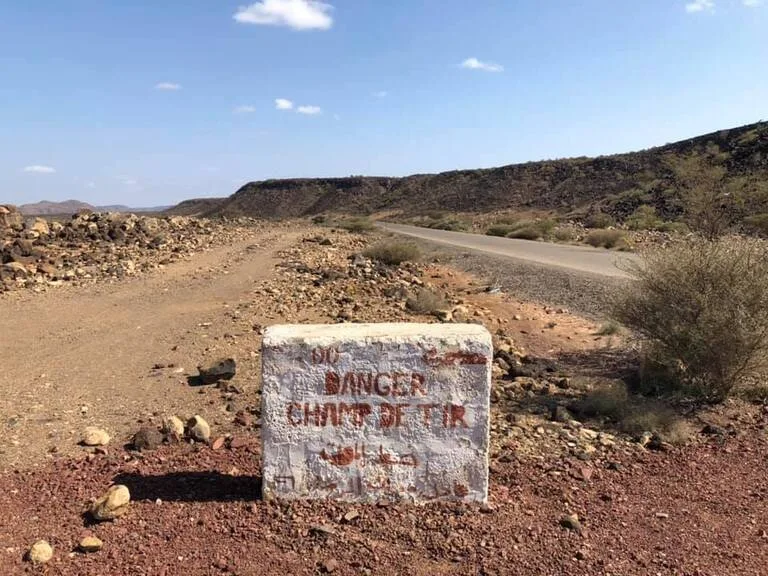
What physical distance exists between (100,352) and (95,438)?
10.2 feet

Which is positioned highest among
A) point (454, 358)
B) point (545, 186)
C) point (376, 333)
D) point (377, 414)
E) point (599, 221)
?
point (545, 186)

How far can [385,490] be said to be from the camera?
4215mm

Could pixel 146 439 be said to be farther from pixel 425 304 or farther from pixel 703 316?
pixel 425 304

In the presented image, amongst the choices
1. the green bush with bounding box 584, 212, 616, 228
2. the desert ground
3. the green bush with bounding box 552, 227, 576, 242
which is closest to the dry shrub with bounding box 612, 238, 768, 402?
the desert ground

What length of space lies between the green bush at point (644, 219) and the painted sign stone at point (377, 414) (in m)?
33.0

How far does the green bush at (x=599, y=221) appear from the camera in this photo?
1563 inches

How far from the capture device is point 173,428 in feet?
17.8

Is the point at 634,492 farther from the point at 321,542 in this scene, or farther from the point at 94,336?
the point at 94,336

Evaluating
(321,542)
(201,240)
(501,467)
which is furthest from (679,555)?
(201,240)

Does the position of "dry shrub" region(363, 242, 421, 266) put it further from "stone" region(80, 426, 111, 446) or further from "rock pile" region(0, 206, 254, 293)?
"stone" region(80, 426, 111, 446)

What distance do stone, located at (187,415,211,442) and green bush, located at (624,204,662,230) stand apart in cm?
3269

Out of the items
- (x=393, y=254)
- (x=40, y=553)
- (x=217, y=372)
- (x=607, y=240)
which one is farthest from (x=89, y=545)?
(x=607, y=240)

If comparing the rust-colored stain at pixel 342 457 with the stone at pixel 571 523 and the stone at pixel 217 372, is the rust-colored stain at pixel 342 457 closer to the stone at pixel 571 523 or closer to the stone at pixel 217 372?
the stone at pixel 571 523

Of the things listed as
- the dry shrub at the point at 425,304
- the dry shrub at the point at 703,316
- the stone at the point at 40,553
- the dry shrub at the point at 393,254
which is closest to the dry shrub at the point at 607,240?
the dry shrub at the point at 393,254
